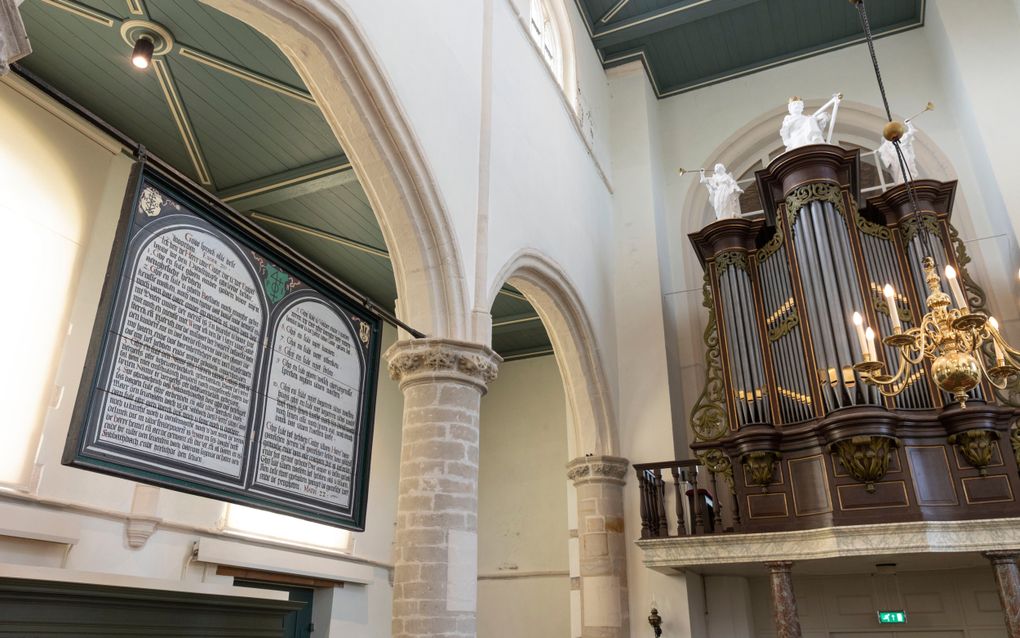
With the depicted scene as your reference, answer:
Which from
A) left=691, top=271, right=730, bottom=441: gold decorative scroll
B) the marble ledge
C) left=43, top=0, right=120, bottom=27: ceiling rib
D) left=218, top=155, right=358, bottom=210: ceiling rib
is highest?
left=43, top=0, right=120, bottom=27: ceiling rib

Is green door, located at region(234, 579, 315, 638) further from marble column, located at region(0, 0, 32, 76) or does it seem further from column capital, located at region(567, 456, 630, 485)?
marble column, located at region(0, 0, 32, 76)

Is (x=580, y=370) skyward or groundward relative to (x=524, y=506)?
skyward

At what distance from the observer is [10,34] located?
8.95 feet

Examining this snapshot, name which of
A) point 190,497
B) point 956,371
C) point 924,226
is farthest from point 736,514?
point 190,497

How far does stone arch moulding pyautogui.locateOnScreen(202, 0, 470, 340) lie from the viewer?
503 centimetres

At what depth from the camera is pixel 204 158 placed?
8.43 meters

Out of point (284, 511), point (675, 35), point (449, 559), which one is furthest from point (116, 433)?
point (675, 35)

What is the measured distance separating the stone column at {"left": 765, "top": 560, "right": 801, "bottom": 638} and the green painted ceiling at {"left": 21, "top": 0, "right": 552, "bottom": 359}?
5825mm

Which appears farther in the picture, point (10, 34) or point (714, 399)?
point (714, 399)

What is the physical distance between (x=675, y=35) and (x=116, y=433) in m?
9.63

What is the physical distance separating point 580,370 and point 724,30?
5657 millimetres

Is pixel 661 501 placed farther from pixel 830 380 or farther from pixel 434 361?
pixel 434 361

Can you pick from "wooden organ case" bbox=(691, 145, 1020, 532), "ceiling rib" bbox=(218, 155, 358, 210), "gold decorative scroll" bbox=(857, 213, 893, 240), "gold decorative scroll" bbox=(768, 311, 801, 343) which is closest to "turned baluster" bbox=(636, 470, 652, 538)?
"wooden organ case" bbox=(691, 145, 1020, 532)

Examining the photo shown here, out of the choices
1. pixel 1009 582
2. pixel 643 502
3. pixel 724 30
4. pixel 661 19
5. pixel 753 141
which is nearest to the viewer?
pixel 1009 582
